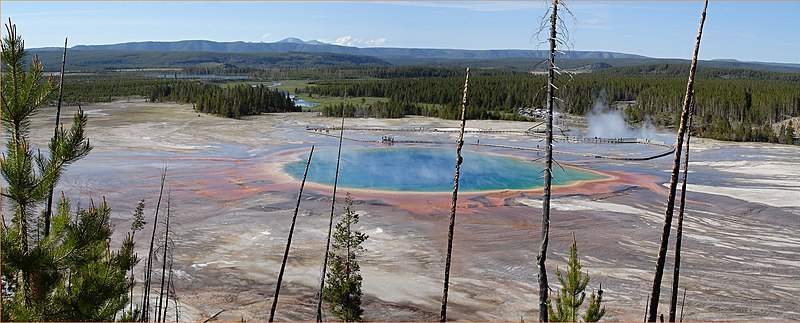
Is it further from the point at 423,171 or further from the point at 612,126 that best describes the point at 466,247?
the point at 612,126

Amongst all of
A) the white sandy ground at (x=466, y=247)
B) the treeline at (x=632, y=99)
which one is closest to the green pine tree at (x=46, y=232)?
the white sandy ground at (x=466, y=247)

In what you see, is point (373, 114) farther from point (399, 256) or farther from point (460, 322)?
point (460, 322)

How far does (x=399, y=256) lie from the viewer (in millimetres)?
21344

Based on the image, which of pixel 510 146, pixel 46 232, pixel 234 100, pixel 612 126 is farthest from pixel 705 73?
pixel 46 232

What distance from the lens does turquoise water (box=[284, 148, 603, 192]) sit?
3466 centimetres

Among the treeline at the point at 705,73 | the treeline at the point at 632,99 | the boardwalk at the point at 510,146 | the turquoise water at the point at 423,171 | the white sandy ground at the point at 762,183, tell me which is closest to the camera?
the white sandy ground at the point at 762,183

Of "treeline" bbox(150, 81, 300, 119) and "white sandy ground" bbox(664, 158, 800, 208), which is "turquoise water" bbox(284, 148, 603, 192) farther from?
"treeline" bbox(150, 81, 300, 119)

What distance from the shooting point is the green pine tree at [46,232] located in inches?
267

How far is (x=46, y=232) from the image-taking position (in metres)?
7.55

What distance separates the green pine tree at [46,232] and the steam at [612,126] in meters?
57.0

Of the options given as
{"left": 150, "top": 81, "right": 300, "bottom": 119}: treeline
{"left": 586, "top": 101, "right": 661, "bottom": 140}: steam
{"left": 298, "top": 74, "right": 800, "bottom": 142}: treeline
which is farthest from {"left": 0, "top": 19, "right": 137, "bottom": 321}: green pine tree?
{"left": 150, "top": 81, "right": 300, "bottom": 119}: treeline

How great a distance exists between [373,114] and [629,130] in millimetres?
27953

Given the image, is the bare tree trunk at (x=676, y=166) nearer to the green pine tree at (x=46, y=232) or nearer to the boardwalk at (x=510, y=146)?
the green pine tree at (x=46, y=232)

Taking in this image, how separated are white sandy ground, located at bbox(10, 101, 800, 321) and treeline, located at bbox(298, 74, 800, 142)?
30.6 metres
